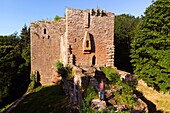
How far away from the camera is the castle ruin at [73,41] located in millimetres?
21891

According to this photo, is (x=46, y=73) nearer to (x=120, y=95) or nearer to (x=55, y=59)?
(x=55, y=59)

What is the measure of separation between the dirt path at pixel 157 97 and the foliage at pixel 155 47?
564 millimetres

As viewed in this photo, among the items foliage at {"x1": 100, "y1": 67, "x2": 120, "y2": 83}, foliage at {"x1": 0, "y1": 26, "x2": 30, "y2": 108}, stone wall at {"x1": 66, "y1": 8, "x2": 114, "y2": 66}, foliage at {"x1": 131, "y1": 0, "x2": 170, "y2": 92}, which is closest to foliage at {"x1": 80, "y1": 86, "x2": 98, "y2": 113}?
foliage at {"x1": 100, "y1": 67, "x2": 120, "y2": 83}

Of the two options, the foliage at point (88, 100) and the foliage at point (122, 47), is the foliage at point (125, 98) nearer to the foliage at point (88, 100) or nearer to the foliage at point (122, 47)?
the foliage at point (88, 100)

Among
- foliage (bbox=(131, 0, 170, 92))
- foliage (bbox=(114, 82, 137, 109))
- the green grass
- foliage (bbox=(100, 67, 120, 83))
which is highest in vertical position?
foliage (bbox=(131, 0, 170, 92))

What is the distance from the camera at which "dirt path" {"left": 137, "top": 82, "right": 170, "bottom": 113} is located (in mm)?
17516

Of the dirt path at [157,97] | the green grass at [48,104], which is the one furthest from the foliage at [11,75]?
the dirt path at [157,97]

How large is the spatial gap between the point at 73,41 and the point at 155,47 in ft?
25.7

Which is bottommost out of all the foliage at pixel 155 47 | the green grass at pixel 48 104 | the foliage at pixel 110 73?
the green grass at pixel 48 104

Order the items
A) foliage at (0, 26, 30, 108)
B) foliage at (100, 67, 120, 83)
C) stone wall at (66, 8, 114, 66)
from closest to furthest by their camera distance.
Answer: foliage at (100, 67, 120, 83)
stone wall at (66, 8, 114, 66)
foliage at (0, 26, 30, 108)

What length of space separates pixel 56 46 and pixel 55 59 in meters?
1.44

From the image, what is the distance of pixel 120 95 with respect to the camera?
13.5m

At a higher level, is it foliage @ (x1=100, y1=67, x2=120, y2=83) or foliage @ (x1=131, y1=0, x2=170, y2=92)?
foliage @ (x1=131, y1=0, x2=170, y2=92)

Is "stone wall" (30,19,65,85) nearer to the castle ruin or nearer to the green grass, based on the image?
the castle ruin
